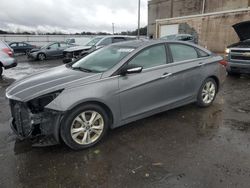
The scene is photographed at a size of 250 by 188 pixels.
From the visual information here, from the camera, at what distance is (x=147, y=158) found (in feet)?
9.71

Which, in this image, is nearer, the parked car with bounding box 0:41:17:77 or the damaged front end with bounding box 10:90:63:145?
the damaged front end with bounding box 10:90:63:145

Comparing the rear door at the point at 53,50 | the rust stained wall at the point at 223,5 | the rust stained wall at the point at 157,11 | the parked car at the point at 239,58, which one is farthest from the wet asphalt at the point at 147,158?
the rust stained wall at the point at 157,11

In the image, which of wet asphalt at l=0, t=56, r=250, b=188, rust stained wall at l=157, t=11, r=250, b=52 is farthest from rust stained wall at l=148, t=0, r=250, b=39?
wet asphalt at l=0, t=56, r=250, b=188

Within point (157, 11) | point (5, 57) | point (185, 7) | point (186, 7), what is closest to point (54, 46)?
point (5, 57)

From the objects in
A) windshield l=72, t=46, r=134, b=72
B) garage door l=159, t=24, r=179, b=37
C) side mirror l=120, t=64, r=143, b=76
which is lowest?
side mirror l=120, t=64, r=143, b=76

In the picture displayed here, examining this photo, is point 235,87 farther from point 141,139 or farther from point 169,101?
point 141,139

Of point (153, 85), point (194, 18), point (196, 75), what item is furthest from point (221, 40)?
point (153, 85)

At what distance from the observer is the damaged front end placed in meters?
2.90

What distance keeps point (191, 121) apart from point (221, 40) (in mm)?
13187

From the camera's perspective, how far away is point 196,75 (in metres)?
4.42

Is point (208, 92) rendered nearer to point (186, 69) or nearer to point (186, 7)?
point (186, 69)

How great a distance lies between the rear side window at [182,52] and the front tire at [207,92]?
657 mm

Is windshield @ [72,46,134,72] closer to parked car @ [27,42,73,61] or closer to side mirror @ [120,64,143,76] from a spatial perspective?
side mirror @ [120,64,143,76]

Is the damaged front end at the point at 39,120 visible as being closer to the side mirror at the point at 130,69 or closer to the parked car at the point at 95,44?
the side mirror at the point at 130,69
